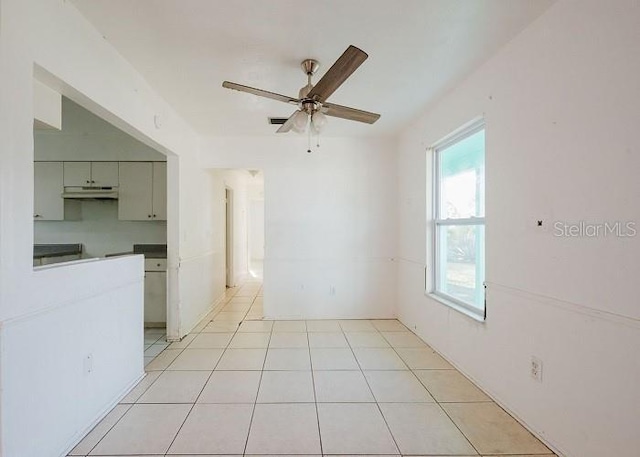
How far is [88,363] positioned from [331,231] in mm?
2987

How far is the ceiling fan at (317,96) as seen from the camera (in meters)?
1.83

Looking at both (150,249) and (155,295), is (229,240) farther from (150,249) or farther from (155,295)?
(155,295)

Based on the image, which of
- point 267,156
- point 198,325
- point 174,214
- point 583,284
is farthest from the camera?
point 267,156

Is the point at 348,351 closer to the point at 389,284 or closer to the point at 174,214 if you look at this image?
the point at 389,284

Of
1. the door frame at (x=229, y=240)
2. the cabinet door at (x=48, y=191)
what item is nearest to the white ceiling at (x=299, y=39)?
the cabinet door at (x=48, y=191)

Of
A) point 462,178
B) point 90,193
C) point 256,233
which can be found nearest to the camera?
point 462,178

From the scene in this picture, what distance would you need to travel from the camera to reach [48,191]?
383cm

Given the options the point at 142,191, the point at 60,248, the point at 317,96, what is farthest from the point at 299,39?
the point at 60,248

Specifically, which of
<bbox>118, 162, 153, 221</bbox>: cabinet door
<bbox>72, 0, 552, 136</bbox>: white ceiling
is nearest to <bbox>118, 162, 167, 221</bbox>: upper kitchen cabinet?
<bbox>118, 162, 153, 221</bbox>: cabinet door

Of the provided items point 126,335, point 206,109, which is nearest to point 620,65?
point 206,109

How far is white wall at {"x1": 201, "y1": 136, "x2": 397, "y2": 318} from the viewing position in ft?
14.0

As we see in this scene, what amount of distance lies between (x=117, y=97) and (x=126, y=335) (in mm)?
1769

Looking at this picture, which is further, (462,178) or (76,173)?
(76,173)

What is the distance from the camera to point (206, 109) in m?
3.21
